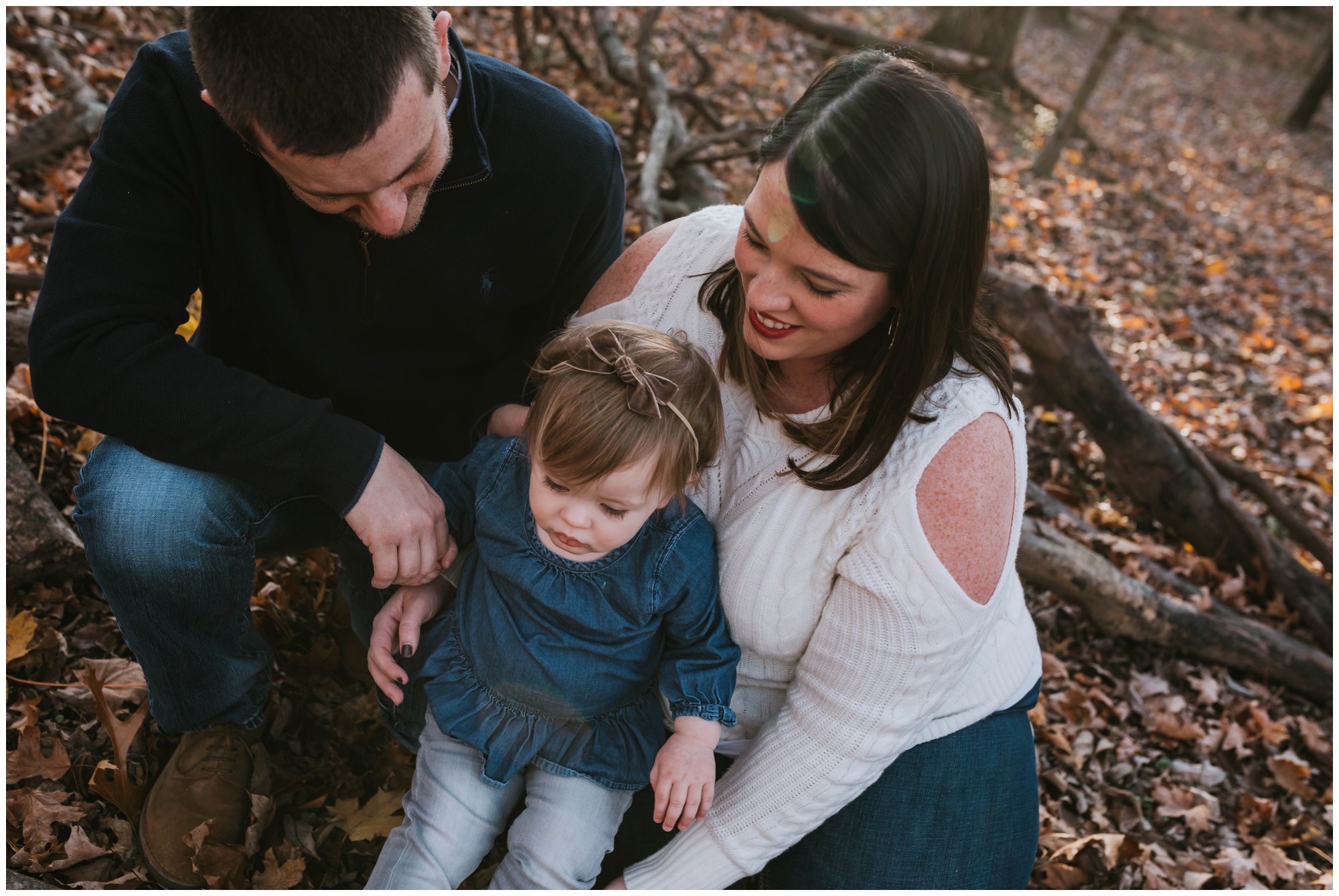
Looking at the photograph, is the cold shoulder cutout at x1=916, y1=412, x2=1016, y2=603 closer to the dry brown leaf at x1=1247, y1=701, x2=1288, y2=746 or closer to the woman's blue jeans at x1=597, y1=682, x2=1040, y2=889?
the woman's blue jeans at x1=597, y1=682, x2=1040, y2=889

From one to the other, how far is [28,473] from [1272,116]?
54.7 feet

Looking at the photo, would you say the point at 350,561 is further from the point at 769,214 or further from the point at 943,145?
the point at 943,145

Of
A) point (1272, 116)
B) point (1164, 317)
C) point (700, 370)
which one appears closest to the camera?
point (700, 370)

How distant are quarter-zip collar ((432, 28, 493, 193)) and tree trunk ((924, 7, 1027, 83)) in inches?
378

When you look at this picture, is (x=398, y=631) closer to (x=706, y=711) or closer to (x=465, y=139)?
(x=706, y=711)

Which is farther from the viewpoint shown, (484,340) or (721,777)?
(484,340)

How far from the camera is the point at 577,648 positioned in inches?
79.7

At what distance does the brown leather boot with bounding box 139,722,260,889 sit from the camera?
212 cm

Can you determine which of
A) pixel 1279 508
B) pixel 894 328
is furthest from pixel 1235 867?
pixel 894 328

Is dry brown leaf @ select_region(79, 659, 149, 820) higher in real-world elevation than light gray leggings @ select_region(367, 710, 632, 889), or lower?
lower

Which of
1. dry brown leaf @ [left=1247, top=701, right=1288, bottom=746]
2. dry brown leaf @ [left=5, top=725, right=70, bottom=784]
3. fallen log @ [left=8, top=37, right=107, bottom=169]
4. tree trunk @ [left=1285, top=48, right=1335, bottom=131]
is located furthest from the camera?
tree trunk @ [left=1285, top=48, right=1335, bottom=131]

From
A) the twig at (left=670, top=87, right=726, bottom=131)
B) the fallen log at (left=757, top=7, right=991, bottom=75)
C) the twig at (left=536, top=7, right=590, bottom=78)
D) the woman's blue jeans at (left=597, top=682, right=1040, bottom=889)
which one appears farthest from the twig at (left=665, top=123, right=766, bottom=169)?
the fallen log at (left=757, top=7, right=991, bottom=75)

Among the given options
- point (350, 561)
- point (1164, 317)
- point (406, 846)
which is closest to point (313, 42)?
point (350, 561)

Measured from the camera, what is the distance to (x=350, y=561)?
255 cm
